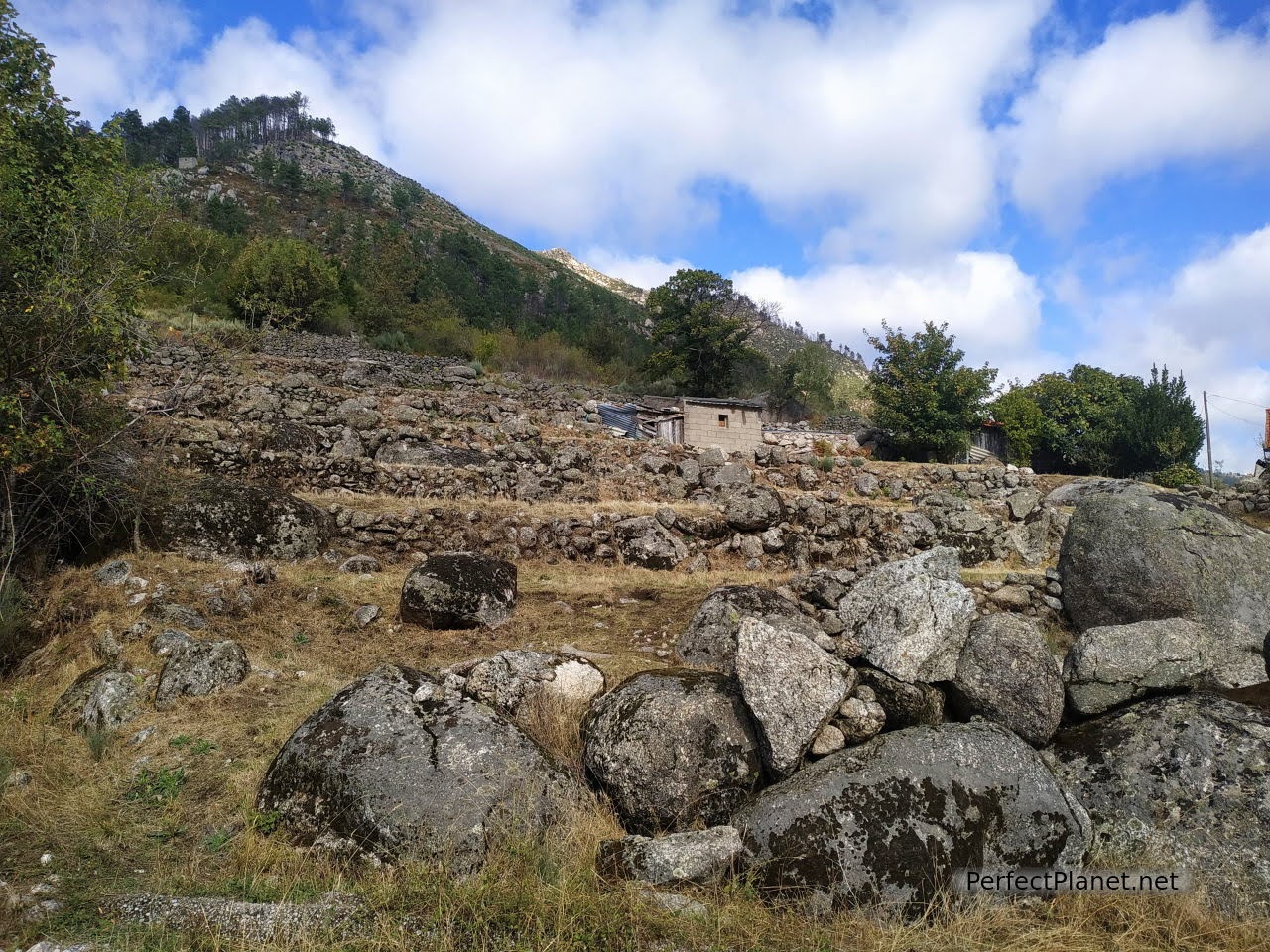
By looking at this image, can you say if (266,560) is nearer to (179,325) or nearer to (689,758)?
(689,758)

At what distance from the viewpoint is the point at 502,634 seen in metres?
9.95

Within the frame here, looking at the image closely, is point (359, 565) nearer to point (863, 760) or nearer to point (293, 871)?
point (293, 871)

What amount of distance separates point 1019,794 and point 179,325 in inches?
1349

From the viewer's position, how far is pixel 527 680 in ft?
23.1

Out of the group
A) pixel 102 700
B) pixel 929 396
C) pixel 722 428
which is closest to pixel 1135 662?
pixel 102 700

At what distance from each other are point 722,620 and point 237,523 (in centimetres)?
849

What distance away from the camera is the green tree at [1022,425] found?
139 ft

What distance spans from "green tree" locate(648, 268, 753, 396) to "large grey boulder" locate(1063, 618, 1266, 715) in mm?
41068

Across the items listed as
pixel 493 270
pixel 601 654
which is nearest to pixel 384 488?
pixel 601 654

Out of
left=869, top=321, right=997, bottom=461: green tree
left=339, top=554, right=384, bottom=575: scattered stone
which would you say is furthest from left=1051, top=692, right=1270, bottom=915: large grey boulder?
left=869, top=321, right=997, bottom=461: green tree

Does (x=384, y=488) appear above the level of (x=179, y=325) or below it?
below

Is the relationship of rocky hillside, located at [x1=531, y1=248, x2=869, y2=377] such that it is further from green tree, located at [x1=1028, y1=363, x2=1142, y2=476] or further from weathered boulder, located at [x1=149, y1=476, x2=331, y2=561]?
weathered boulder, located at [x1=149, y1=476, x2=331, y2=561]

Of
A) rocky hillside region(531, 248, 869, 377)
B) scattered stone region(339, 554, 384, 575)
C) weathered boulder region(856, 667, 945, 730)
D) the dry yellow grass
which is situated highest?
rocky hillside region(531, 248, 869, 377)

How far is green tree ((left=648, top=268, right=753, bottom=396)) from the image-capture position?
47.1m
